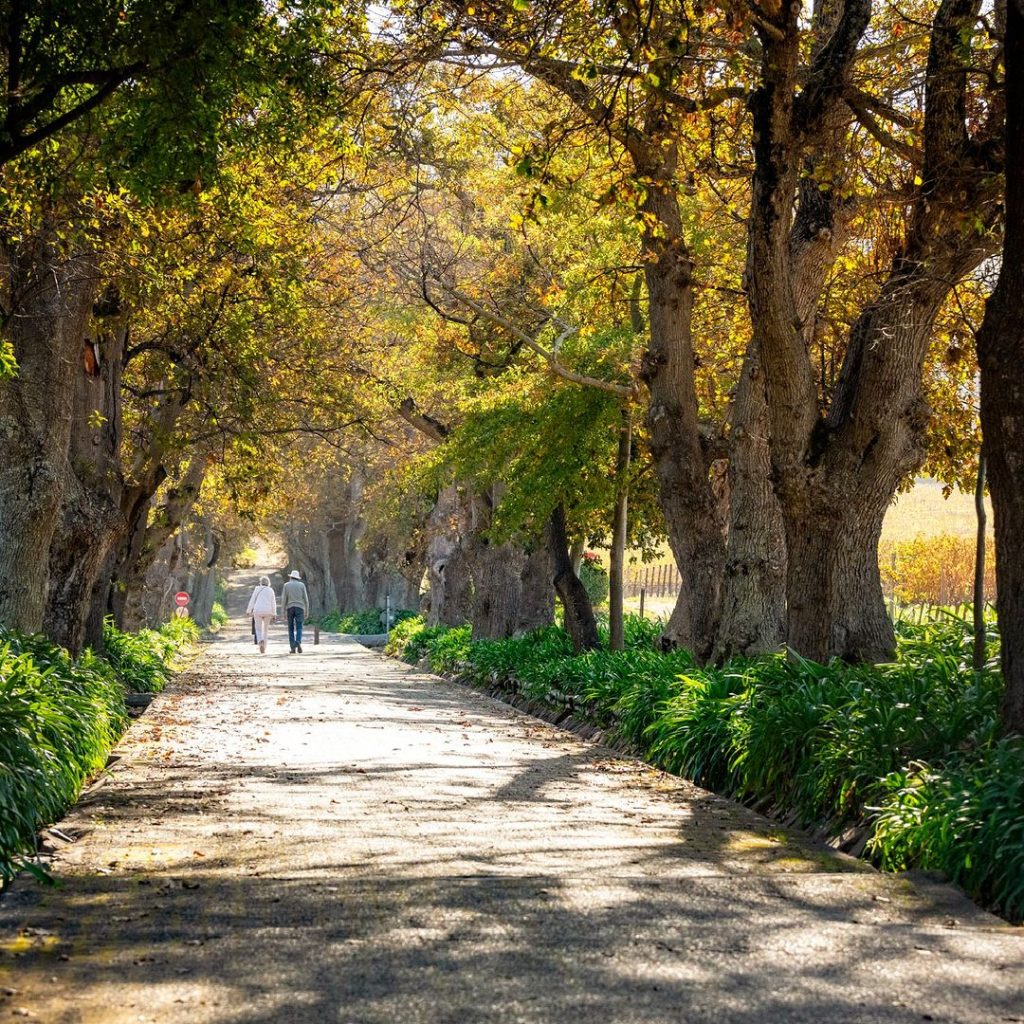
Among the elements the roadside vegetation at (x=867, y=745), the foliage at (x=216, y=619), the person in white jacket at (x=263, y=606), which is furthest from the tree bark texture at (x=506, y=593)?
the foliage at (x=216, y=619)

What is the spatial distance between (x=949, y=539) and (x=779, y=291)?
37824 mm

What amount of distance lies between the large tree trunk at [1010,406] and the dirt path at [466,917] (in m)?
1.51

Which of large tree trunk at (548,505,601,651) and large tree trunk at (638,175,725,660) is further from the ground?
large tree trunk at (638,175,725,660)

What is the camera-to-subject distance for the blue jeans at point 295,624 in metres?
35.6

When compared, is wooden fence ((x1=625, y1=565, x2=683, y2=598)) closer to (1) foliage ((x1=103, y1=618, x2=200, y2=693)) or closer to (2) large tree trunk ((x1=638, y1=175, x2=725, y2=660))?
(1) foliage ((x1=103, y1=618, x2=200, y2=693))

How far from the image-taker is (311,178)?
14.3 meters

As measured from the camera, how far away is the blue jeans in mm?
35594

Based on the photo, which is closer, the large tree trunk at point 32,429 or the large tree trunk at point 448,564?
the large tree trunk at point 32,429

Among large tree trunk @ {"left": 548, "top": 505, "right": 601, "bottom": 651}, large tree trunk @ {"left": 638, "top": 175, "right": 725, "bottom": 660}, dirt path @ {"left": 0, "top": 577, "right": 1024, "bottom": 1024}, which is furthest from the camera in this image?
large tree trunk @ {"left": 548, "top": 505, "right": 601, "bottom": 651}

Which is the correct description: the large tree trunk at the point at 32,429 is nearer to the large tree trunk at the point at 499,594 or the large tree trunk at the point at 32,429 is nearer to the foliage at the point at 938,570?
the large tree trunk at the point at 499,594

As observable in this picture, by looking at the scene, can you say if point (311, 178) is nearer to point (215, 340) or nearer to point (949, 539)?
point (215, 340)

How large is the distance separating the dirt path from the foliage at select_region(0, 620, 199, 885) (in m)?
0.27

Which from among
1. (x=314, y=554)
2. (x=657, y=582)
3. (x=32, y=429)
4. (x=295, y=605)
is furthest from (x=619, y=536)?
(x=314, y=554)

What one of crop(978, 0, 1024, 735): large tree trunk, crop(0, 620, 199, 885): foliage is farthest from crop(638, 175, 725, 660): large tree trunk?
crop(978, 0, 1024, 735): large tree trunk
